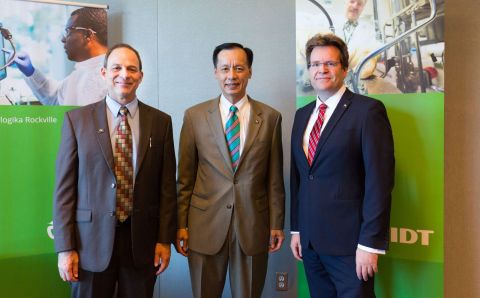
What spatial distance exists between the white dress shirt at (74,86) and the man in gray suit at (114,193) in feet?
2.90

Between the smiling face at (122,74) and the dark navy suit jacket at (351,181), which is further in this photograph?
the smiling face at (122,74)

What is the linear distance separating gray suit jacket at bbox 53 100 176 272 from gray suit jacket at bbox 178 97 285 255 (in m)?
0.26

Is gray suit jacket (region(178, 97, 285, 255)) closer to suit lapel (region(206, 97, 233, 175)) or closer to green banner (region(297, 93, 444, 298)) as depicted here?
suit lapel (region(206, 97, 233, 175))

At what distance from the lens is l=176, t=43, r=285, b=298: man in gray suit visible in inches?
82.8

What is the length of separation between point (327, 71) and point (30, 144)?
197 cm

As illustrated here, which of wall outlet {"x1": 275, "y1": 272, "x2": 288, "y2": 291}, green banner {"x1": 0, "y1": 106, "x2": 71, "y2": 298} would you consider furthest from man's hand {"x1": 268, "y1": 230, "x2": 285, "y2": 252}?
green banner {"x1": 0, "y1": 106, "x2": 71, "y2": 298}

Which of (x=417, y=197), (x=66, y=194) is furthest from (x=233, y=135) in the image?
(x=417, y=197)

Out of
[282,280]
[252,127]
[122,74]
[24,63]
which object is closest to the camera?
[122,74]

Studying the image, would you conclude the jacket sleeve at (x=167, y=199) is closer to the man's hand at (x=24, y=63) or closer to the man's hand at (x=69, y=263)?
the man's hand at (x=69, y=263)

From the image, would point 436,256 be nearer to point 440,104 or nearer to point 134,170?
point 440,104

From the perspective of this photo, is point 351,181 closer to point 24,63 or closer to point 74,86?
point 74,86

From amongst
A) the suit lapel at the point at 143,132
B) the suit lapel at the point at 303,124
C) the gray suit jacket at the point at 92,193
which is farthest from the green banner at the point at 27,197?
the suit lapel at the point at 303,124

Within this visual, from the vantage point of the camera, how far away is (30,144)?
265 centimetres

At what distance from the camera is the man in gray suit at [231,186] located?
2.10m
